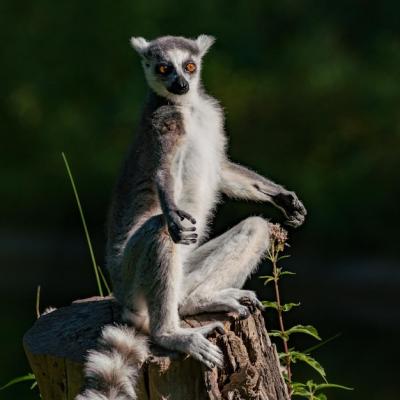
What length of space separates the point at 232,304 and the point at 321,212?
1240 centimetres

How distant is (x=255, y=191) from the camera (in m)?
4.93

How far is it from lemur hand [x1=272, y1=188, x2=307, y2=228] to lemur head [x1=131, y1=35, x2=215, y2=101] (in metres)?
0.68

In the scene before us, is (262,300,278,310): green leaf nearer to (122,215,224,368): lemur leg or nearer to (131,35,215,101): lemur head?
(122,215,224,368): lemur leg

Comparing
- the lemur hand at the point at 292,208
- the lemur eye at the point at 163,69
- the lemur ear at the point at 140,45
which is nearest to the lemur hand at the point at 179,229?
the lemur eye at the point at 163,69

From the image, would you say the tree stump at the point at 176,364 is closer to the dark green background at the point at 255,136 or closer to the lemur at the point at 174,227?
the lemur at the point at 174,227

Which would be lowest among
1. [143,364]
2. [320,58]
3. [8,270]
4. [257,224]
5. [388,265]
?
[8,270]

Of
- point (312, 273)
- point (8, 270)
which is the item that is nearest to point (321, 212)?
point (312, 273)

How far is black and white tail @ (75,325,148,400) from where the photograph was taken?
374cm

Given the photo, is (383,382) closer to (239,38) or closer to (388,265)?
(388,265)

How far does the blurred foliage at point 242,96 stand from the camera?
16.9 metres

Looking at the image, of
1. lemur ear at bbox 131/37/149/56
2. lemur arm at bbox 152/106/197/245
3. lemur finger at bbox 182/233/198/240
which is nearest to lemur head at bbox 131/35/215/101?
lemur ear at bbox 131/37/149/56

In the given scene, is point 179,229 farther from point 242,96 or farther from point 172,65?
point 242,96

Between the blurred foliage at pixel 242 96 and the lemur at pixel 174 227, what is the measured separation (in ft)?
38.0

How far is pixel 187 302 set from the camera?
4285mm
